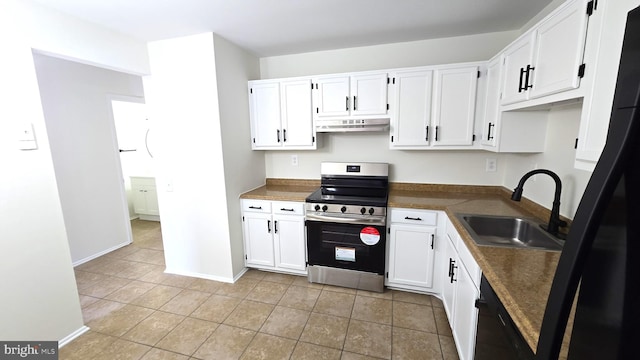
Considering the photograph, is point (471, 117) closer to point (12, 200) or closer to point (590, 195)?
point (590, 195)

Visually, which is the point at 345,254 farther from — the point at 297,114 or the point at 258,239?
the point at 297,114

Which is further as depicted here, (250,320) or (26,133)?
(250,320)

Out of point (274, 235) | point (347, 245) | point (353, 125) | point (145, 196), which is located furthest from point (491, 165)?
point (145, 196)

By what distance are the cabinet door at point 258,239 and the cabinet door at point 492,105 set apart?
2.26 meters

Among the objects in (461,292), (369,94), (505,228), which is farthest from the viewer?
(369,94)

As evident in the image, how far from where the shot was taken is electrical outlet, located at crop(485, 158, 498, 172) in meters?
2.75

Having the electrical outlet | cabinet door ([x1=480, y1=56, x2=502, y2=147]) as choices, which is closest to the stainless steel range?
cabinet door ([x1=480, y1=56, x2=502, y2=147])

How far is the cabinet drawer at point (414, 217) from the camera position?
2.37m

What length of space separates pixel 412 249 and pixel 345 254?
0.64 m

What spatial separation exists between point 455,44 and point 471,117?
83cm

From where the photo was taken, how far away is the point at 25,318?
178 cm

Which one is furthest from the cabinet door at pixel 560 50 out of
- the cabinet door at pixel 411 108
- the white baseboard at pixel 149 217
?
the white baseboard at pixel 149 217

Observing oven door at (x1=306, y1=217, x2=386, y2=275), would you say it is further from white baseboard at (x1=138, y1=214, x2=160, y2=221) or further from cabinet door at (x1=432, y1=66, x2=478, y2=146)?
white baseboard at (x1=138, y1=214, x2=160, y2=221)

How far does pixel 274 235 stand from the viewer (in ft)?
9.45
